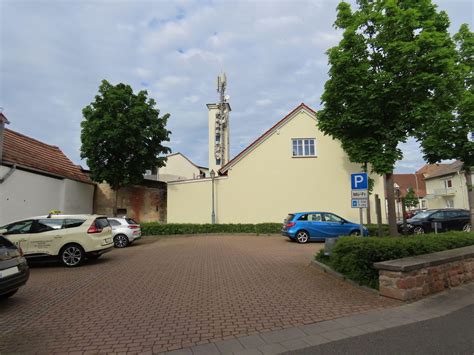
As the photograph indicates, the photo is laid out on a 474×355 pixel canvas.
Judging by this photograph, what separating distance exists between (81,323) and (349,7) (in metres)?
11.6

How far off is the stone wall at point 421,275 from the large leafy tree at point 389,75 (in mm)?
3980

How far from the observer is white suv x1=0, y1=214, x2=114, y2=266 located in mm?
10586

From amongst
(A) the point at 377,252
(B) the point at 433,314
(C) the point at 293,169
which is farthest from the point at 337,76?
(C) the point at 293,169

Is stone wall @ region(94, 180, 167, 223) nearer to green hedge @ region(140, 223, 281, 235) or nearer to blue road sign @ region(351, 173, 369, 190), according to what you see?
green hedge @ region(140, 223, 281, 235)

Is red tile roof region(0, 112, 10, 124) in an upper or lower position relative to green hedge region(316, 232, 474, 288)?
upper

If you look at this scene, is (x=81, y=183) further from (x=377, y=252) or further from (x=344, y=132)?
(x=377, y=252)

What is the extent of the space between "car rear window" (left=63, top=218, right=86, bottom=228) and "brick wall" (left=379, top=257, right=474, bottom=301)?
362 inches

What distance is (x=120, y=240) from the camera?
1698 centimetres

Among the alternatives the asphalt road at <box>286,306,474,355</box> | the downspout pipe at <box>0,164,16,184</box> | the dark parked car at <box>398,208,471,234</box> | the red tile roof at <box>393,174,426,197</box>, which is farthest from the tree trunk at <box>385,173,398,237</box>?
the red tile roof at <box>393,174,426,197</box>

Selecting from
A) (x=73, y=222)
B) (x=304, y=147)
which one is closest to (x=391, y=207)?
(x=73, y=222)

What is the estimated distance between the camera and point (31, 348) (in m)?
4.40

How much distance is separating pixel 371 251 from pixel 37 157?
20218 millimetres

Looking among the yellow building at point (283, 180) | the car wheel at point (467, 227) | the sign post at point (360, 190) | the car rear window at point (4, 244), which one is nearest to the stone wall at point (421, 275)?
the sign post at point (360, 190)

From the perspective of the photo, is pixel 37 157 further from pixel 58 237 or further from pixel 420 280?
pixel 420 280
